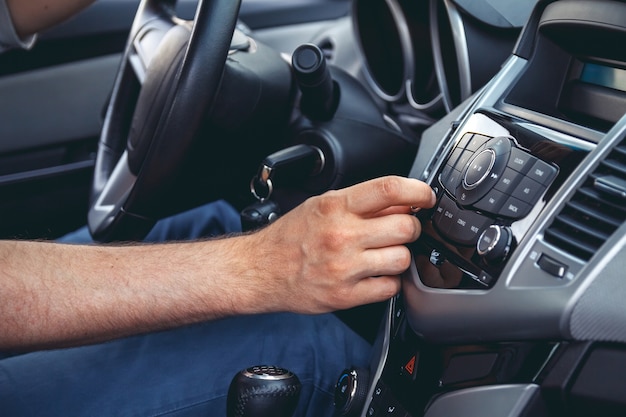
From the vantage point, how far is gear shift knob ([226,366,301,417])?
829 millimetres

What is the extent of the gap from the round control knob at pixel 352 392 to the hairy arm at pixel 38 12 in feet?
2.97

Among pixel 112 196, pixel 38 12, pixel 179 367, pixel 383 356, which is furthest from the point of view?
pixel 38 12

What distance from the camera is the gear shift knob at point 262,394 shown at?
829 millimetres

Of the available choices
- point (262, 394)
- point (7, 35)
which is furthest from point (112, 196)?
point (262, 394)

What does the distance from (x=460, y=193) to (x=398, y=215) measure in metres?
0.08

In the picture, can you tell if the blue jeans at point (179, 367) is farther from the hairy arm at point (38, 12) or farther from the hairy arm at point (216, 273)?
the hairy arm at point (38, 12)

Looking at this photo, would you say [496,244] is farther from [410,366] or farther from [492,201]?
[410,366]

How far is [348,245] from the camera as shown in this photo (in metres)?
0.80

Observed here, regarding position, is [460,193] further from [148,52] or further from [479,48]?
[148,52]

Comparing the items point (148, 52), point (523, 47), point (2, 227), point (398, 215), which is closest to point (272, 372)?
point (398, 215)

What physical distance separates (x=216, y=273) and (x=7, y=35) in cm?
75

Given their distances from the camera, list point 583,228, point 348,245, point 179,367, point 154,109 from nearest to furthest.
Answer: point 583,228 → point 348,245 → point 179,367 → point 154,109

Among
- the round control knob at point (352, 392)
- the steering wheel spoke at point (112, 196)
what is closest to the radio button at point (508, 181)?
the round control knob at point (352, 392)

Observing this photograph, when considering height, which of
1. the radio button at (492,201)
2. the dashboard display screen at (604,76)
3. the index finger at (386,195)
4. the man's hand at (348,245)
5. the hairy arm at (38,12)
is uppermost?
the dashboard display screen at (604,76)
